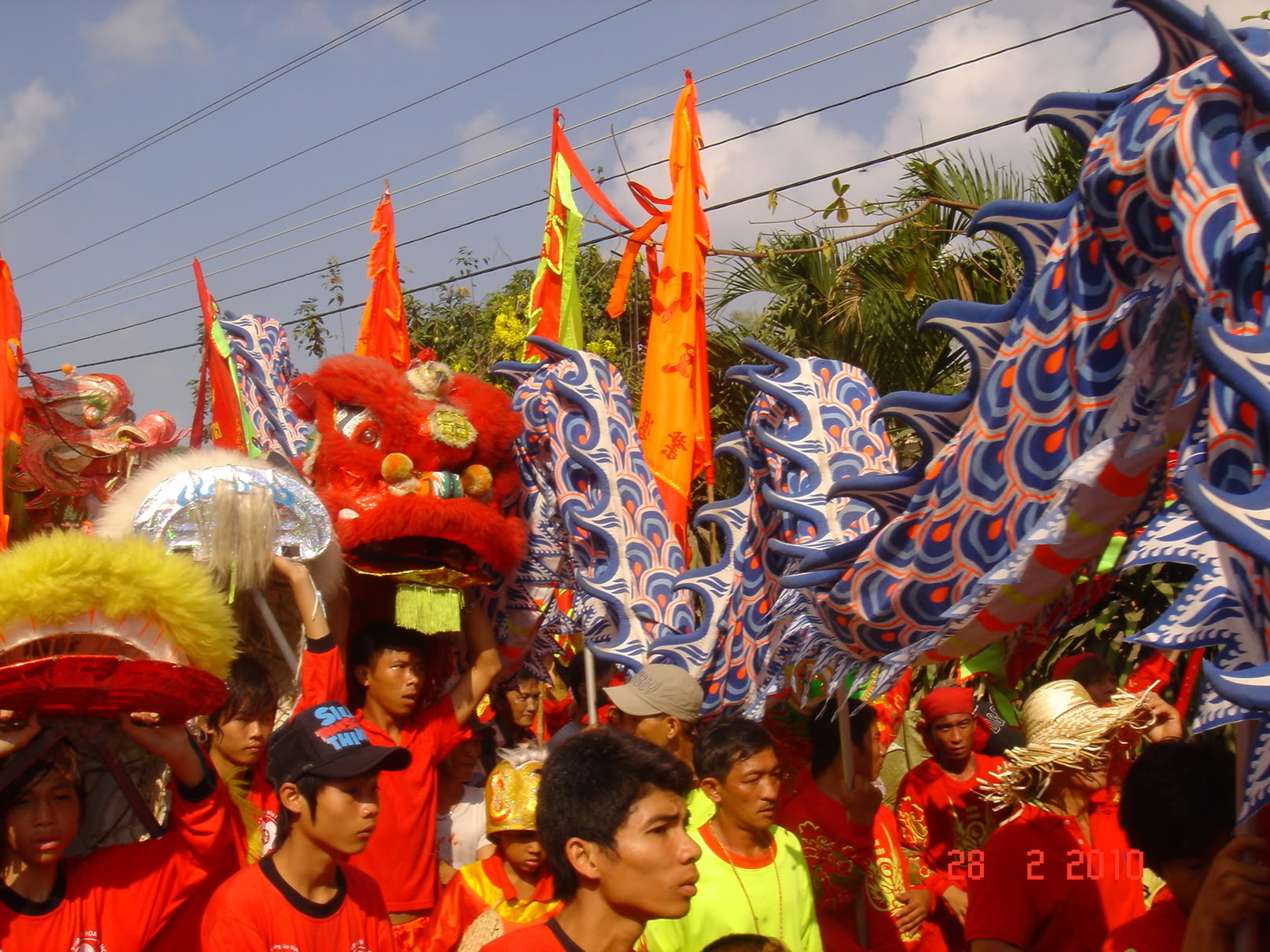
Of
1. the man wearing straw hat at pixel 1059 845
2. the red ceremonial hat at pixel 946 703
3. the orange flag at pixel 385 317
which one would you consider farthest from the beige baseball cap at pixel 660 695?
the orange flag at pixel 385 317

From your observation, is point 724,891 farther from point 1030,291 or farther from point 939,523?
point 1030,291

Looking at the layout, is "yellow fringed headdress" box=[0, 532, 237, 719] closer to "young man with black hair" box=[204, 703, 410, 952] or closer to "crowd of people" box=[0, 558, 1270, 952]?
"crowd of people" box=[0, 558, 1270, 952]

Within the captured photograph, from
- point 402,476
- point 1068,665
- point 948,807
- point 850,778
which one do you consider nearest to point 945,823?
point 948,807

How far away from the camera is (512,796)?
3.44 meters

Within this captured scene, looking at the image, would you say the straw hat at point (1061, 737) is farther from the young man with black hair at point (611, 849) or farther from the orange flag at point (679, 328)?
the orange flag at point (679, 328)

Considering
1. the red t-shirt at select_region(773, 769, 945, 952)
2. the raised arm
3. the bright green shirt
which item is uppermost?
the raised arm

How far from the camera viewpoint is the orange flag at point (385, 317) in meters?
7.67

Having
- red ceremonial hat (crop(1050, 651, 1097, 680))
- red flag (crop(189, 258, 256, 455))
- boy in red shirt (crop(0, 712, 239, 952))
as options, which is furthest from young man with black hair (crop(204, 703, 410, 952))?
red flag (crop(189, 258, 256, 455))

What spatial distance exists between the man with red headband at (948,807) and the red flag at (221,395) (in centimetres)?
317

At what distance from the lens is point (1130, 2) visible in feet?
6.45

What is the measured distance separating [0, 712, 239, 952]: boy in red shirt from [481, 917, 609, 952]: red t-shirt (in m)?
1.02

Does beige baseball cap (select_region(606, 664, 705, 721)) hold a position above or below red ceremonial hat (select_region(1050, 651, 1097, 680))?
above

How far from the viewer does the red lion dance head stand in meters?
3.89

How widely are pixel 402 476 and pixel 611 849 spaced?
1.92m
